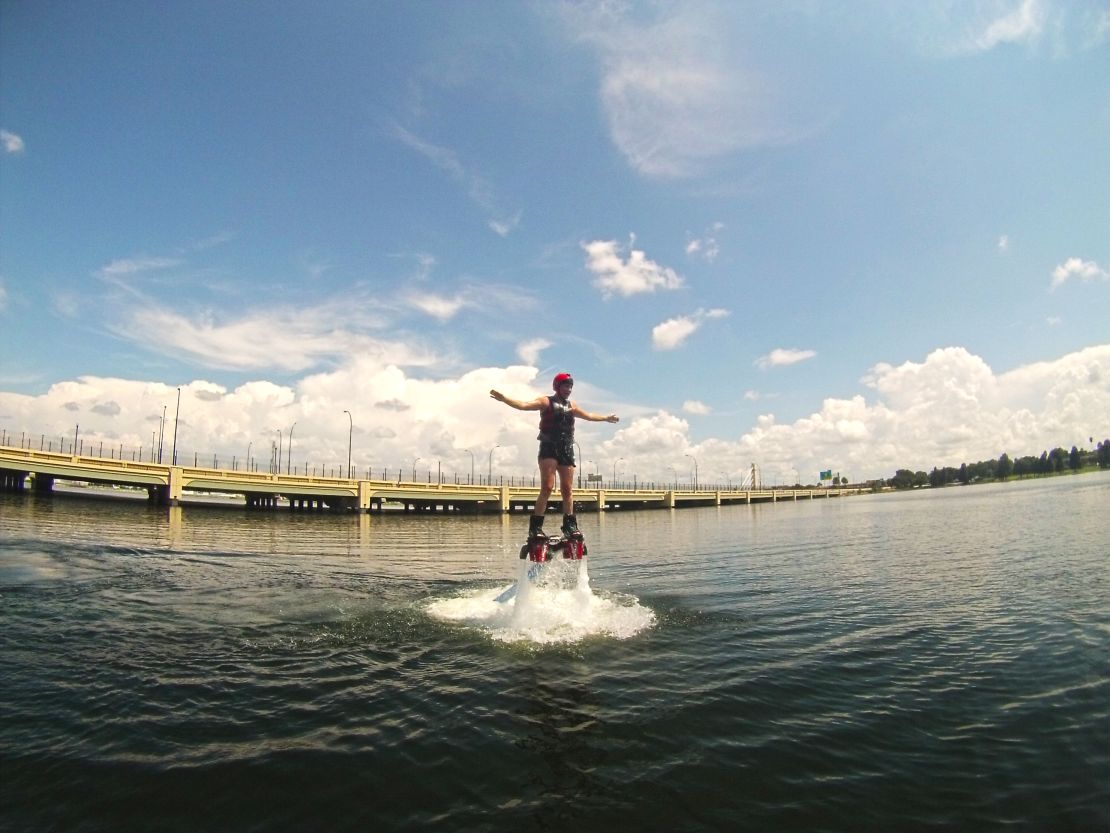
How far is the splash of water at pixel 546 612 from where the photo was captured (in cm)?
1061

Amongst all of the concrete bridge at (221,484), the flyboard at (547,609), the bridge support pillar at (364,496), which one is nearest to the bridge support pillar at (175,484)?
the concrete bridge at (221,484)

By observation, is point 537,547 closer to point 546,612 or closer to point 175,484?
point 546,612

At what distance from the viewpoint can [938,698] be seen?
729 centimetres

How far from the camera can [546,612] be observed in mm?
11500

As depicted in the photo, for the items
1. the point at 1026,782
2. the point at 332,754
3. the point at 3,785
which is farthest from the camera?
the point at 332,754

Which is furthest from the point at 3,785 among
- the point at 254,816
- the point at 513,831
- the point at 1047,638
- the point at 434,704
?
the point at 1047,638

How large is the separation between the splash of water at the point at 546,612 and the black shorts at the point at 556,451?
92.2 inches

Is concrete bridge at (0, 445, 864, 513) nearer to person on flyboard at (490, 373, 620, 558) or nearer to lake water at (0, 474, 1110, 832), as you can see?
lake water at (0, 474, 1110, 832)

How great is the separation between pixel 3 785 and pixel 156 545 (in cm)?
2346

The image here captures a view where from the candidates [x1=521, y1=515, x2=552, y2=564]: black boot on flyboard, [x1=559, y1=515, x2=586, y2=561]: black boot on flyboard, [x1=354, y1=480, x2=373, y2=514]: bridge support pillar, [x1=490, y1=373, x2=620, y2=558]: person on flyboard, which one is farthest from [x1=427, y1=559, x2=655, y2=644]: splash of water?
[x1=354, y1=480, x2=373, y2=514]: bridge support pillar

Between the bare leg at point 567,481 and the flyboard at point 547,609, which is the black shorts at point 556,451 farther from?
the flyboard at point 547,609

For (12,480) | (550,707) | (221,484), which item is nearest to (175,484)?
(221,484)

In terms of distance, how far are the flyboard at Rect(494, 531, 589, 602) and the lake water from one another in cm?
39

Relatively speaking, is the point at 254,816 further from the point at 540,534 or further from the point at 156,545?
the point at 156,545
